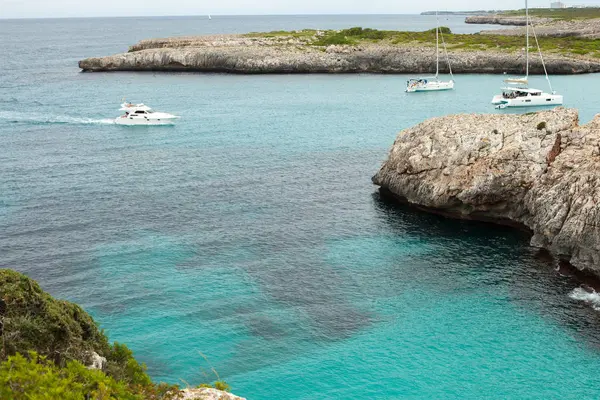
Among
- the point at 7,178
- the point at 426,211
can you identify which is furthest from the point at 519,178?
the point at 7,178

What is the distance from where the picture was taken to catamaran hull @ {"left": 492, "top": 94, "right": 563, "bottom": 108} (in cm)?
11369

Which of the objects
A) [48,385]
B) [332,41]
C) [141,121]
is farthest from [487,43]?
[48,385]

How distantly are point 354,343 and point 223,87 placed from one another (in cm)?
11100

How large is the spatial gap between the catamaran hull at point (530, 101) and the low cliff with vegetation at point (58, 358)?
9670cm

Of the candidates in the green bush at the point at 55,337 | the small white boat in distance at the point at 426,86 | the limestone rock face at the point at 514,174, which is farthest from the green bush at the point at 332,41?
the green bush at the point at 55,337

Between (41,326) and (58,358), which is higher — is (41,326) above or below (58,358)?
above

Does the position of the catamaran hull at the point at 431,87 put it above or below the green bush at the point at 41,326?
above

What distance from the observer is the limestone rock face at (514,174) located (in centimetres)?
5166

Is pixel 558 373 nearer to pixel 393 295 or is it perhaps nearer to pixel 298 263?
pixel 393 295

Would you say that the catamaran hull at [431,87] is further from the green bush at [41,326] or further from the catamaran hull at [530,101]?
the green bush at [41,326]

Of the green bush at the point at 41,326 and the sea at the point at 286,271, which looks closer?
the green bush at the point at 41,326

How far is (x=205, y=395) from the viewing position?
2425 cm

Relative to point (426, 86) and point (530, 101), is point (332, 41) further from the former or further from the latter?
point (530, 101)

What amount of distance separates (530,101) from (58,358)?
4135 inches
